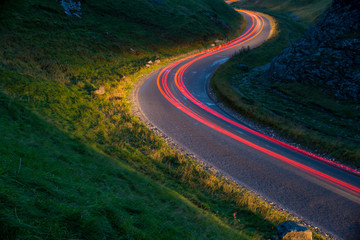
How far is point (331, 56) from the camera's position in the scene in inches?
853

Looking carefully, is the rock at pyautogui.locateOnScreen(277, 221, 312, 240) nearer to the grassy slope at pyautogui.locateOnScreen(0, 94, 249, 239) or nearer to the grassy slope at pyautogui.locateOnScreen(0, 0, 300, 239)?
the grassy slope at pyautogui.locateOnScreen(0, 0, 300, 239)

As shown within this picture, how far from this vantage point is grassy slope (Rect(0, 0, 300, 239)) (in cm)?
401

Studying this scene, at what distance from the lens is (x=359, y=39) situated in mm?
20672

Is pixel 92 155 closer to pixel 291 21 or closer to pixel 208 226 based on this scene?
pixel 208 226

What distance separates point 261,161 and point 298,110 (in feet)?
30.3

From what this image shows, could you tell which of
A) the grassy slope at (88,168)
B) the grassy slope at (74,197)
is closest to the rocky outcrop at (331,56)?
the grassy slope at (88,168)

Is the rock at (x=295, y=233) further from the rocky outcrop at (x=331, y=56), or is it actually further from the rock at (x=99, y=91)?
the rock at (x=99, y=91)

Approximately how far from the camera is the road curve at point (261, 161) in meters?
9.28

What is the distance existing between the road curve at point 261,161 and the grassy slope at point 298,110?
1303 millimetres

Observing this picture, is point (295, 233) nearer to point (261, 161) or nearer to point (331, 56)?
point (261, 161)

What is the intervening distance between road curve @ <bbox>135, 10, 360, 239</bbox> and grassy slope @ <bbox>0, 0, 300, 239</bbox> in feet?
4.94

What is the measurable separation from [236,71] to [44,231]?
3082cm

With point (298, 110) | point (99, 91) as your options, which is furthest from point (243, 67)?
point (99, 91)

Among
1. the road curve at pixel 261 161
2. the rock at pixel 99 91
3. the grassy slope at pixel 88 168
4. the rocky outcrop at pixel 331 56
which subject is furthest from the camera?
the rocky outcrop at pixel 331 56
